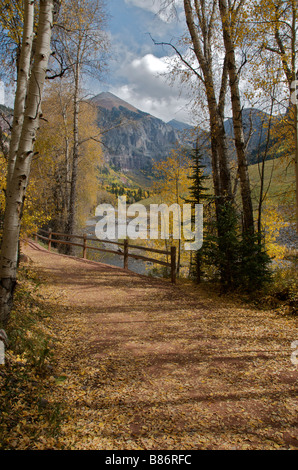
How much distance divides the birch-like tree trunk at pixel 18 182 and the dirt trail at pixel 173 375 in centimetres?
137

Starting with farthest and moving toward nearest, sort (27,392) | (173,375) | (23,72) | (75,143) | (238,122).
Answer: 1. (75,143)
2. (238,122)
3. (23,72)
4. (173,375)
5. (27,392)

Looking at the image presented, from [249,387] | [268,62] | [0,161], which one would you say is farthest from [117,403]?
[268,62]

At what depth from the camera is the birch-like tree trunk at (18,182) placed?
366 cm

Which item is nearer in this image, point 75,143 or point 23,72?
point 23,72

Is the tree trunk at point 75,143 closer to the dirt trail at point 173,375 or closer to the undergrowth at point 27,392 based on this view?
the dirt trail at point 173,375

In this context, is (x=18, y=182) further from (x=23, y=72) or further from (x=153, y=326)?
(x=153, y=326)

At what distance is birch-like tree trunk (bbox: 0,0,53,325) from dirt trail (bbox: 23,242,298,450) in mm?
1366

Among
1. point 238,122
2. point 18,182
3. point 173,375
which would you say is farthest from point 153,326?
point 238,122

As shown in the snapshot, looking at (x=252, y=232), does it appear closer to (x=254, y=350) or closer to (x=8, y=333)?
(x=254, y=350)

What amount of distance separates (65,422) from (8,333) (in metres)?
1.61

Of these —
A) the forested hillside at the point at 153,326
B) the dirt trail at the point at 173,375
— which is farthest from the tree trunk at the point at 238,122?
the dirt trail at the point at 173,375

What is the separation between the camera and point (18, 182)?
145 inches

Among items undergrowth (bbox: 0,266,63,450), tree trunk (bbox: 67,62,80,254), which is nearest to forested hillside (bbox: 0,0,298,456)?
undergrowth (bbox: 0,266,63,450)

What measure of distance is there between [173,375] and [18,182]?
341 centimetres
